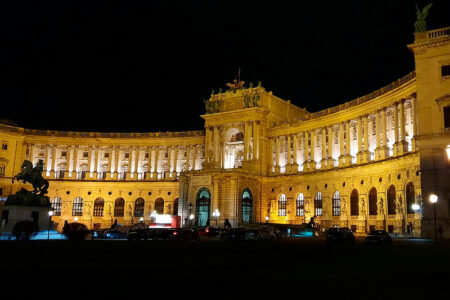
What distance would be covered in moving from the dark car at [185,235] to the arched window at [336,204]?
93.3 ft

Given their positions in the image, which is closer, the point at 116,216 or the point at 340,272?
the point at 340,272

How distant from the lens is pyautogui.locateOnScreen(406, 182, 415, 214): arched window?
51394mm

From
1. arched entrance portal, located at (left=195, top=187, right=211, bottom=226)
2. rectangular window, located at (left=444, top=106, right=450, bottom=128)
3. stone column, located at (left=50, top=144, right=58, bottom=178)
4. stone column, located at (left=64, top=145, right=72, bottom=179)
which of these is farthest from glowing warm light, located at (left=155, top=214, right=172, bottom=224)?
rectangular window, located at (left=444, top=106, right=450, bottom=128)

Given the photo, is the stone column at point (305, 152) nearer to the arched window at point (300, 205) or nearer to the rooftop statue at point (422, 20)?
the arched window at point (300, 205)

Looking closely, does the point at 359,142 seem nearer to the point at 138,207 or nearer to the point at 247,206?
the point at 247,206

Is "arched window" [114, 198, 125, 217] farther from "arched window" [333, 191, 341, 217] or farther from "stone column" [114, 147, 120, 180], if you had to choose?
"arched window" [333, 191, 341, 217]

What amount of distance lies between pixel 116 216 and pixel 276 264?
75.4 m

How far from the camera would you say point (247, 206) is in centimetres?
7381

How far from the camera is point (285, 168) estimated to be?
76.1 meters

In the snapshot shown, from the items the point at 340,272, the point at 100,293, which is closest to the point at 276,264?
the point at 340,272

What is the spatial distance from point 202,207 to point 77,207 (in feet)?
97.8

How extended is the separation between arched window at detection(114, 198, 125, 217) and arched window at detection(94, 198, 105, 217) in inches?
99.4

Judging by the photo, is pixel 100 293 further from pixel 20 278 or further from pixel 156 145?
pixel 156 145

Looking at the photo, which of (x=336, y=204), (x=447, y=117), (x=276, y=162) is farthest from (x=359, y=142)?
(x=447, y=117)
